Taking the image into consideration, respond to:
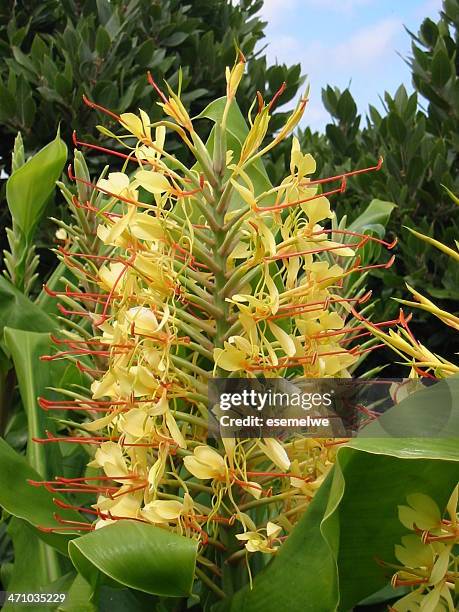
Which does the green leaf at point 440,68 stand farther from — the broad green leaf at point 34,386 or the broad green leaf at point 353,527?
the broad green leaf at point 353,527

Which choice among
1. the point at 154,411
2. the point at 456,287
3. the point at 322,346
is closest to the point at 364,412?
the point at 322,346

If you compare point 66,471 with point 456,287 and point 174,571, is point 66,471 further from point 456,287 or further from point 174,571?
point 456,287

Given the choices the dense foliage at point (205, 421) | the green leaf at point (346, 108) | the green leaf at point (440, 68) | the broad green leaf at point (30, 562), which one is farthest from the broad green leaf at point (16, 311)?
the green leaf at point (346, 108)

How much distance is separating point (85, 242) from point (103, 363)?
167 millimetres

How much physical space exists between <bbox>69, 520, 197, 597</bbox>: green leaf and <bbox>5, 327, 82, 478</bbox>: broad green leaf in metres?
0.33

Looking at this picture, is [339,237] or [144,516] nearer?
[144,516]

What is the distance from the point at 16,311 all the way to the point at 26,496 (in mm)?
365

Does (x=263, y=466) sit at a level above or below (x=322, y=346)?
below

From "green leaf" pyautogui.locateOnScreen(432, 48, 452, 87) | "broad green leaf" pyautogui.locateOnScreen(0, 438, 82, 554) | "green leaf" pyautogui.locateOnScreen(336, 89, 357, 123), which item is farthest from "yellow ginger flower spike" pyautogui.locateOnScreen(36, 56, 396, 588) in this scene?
"green leaf" pyautogui.locateOnScreen(336, 89, 357, 123)

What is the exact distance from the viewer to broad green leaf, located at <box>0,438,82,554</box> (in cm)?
81

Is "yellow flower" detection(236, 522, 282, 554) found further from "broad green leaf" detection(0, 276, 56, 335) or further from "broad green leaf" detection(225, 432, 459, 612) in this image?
"broad green leaf" detection(0, 276, 56, 335)

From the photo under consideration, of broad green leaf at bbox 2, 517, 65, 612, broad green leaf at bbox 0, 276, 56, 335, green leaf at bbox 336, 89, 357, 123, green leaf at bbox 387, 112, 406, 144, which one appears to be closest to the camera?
broad green leaf at bbox 2, 517, 65, 612

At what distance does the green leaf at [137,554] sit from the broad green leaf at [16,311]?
551mm

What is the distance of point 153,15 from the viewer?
2.57 meters
